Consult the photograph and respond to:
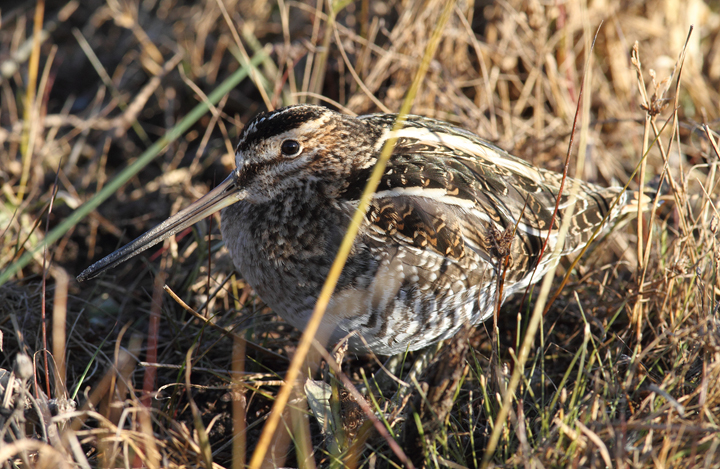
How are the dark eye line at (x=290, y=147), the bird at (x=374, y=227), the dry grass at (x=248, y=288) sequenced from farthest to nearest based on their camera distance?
1. the dark eye line at (x=290, y=147)
2. the bird at (x=374, y=227)
3. the dry grass at (x=248, y=288)

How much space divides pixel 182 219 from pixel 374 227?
0.81m

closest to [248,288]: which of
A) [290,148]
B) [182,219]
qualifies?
[182,219]

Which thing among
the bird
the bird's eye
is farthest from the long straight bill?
the bird's eye

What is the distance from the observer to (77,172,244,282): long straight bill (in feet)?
8.34

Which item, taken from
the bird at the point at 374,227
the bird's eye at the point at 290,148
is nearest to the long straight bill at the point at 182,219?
the bird at the point at 374,227

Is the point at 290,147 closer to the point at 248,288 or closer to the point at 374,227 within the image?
the point at 374,227

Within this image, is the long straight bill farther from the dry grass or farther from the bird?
the dry grass

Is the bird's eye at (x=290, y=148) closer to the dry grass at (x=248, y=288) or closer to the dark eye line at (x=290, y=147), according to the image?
the dark eye line at (x=290, y=147)

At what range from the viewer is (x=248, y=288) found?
312cm

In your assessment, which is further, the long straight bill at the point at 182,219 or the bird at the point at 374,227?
the long straight bill at the point at 182,219

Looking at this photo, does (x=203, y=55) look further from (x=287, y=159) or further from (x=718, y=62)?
(x=718, y=62)

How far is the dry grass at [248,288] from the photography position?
2088mm

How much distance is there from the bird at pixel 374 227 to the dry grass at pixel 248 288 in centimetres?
26

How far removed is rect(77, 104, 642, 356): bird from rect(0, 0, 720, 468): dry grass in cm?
26
